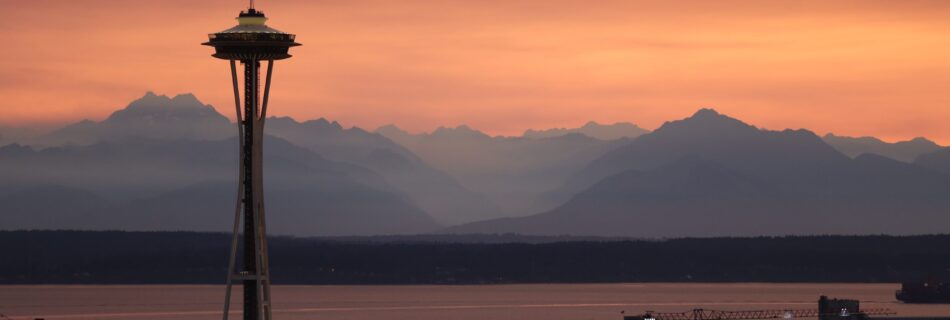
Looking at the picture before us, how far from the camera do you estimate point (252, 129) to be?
146125mm

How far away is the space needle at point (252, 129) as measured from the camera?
145 metres

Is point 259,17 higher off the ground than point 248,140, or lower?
higher

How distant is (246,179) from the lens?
476 feet

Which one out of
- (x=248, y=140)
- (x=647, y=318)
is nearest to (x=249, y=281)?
(x=248, y=140)

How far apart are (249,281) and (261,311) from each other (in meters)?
2.63

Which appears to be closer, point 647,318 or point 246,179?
point 246,179

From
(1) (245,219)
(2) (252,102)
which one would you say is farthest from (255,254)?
(2) (252,102)

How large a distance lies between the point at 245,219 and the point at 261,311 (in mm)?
7526

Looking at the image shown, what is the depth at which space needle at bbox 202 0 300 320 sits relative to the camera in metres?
145

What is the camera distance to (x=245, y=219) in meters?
148

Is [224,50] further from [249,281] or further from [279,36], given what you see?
[249,281]

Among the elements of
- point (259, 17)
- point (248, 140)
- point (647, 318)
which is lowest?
point (647, 318)

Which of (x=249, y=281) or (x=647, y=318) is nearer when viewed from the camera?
(x=249, y=281)

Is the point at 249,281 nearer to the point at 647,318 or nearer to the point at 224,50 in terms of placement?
the point at 224,50
